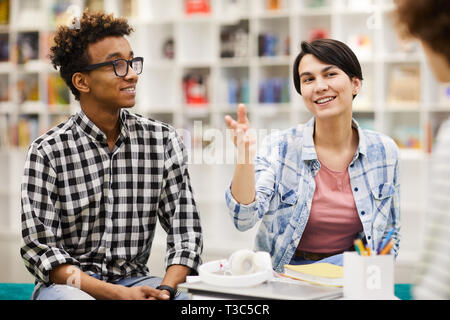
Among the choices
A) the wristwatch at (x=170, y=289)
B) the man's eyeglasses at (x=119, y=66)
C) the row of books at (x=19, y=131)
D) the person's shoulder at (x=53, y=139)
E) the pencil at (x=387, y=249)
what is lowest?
the wristwatch at (x=170, y=289)

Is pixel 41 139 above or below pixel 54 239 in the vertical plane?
above

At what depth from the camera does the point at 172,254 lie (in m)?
1.95

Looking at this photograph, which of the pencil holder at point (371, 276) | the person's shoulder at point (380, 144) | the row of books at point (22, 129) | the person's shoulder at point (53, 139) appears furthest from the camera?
the row of books at point (22, 129)

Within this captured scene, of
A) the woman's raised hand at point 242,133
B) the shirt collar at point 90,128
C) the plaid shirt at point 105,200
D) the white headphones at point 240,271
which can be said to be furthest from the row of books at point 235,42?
the white headphones at point 240,271

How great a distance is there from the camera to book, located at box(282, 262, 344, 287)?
142 cm

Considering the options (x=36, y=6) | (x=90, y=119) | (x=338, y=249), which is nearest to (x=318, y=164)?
(x=338, y=249)

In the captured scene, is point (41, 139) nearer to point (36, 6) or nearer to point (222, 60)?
point (222, 60)

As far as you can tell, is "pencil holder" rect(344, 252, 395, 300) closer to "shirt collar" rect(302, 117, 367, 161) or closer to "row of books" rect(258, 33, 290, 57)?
"shirt collar" rect(302, 117, 367, 161)

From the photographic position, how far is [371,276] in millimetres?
1297

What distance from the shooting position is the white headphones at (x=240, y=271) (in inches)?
53.4

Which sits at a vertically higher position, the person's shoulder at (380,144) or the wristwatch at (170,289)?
the person's shoulder at (380,144)

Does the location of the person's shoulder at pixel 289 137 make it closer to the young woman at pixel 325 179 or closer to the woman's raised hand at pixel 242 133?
the young woman at pixel 325 179

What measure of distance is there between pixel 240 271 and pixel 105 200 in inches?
27.3

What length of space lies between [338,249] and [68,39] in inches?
44.8
